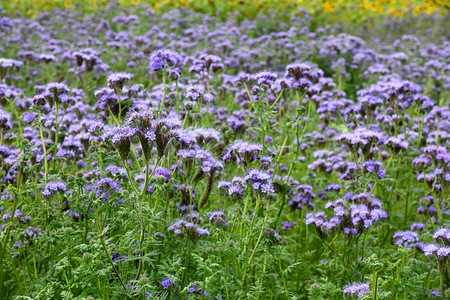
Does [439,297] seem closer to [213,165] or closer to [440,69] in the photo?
[213,165]

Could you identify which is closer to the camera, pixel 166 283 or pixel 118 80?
pixel 166 283

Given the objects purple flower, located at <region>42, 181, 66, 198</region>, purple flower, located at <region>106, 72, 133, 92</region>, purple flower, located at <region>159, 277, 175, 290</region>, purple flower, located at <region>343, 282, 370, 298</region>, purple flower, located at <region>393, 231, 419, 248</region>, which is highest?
purple flower, located at <region>106, 72, 133, 92</region>

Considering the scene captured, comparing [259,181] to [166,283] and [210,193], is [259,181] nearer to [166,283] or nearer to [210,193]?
[210,193]

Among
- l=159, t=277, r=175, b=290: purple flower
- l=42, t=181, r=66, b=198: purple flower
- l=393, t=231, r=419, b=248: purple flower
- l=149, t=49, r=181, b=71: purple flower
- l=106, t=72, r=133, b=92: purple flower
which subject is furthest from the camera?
l=149, t=49, r=181, b=71: purple flower

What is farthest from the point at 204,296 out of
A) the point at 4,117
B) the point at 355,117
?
the point at 355,117

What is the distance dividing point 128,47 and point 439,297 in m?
6.62

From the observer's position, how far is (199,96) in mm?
4234

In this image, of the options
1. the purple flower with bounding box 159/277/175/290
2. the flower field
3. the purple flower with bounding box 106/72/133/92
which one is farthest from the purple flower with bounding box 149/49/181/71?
the purple flower with bounding box 159/277/175/290

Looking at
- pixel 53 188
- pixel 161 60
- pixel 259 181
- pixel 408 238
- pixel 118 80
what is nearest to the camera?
pixel 259 181

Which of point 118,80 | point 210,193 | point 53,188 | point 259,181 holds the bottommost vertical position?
point 210,193

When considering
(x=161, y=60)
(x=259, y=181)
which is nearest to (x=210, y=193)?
(x=259, y=181)

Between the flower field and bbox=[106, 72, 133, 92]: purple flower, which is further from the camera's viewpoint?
bbox=[106, 72, 133, 92]: purple flower

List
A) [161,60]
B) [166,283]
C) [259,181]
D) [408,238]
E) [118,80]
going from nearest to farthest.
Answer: [166,283] < [259,181] < [118,80] < [408,238] < [161,60]

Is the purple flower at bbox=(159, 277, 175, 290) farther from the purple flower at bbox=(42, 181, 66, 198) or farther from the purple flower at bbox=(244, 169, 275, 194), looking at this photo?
the purple flower at bbox=(42, 181, 66, 198)
